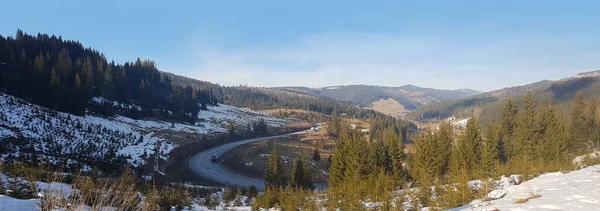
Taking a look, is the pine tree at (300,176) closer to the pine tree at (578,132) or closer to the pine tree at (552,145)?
the pine tree at (552,145)

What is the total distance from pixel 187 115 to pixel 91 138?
210 feet

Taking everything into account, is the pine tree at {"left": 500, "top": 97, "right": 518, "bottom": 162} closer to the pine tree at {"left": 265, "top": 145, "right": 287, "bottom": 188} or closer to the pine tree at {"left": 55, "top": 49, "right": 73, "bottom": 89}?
the pine tree at {"left": 265, "top": 145, "right": 287, "bottom": 188}

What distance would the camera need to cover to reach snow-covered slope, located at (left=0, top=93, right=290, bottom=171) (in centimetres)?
3575

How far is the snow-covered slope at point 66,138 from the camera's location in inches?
1407

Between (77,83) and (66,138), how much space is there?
39.3 metres

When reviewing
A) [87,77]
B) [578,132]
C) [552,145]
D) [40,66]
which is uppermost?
[40,66]

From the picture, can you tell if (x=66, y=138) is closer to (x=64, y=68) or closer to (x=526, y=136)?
(x=64, y=68)

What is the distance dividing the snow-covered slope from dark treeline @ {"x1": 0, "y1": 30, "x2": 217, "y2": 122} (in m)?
7.91

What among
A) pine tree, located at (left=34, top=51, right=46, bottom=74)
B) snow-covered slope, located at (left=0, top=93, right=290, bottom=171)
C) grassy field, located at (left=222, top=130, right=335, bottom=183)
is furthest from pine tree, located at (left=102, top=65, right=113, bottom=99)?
grassy field, located at (left=222, top=130, right=335, bottom=183)

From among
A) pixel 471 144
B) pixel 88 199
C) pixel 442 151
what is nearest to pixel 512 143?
pixel 471 144

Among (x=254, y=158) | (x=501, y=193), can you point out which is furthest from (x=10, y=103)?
(x=501, y=193)

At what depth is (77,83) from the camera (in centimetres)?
7762

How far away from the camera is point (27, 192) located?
10805 millimetres

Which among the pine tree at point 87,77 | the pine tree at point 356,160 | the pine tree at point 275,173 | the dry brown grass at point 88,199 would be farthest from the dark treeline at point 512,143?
the pine tree at point 87,77
